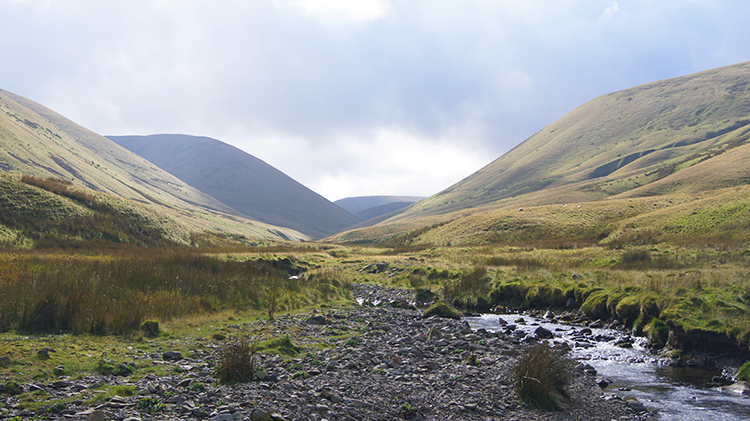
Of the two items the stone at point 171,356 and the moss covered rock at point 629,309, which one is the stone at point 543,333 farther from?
the stone at point 171,356

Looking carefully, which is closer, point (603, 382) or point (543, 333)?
point (603, 382)

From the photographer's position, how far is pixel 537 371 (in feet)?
26.6

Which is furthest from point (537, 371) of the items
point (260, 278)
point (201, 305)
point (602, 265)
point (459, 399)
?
point (602, 265)

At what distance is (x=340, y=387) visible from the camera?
798 centimetres

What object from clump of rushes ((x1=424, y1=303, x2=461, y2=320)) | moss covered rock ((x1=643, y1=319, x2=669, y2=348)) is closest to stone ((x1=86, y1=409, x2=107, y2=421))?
clump of rushes ((x1=424, y1=303, x2=461, y2=320))

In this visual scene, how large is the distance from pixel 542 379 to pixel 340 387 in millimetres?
4533

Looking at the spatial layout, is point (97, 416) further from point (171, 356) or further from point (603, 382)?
point (603, 382)

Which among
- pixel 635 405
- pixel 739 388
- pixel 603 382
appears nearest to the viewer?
pixel 635 405

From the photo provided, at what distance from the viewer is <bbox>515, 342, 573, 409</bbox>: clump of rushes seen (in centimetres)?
792

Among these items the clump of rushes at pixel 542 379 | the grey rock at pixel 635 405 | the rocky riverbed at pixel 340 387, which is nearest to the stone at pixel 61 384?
the rocky riverbed at pixel 340 387

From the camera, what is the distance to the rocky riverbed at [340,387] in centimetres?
595

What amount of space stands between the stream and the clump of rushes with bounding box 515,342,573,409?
6.26 feet

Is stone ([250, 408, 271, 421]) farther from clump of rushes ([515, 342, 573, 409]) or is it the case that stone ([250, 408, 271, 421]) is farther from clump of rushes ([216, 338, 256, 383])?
clump of rushes ([515, 342, 573, 409])

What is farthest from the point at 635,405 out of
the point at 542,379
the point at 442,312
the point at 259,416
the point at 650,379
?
the point at 442,312
